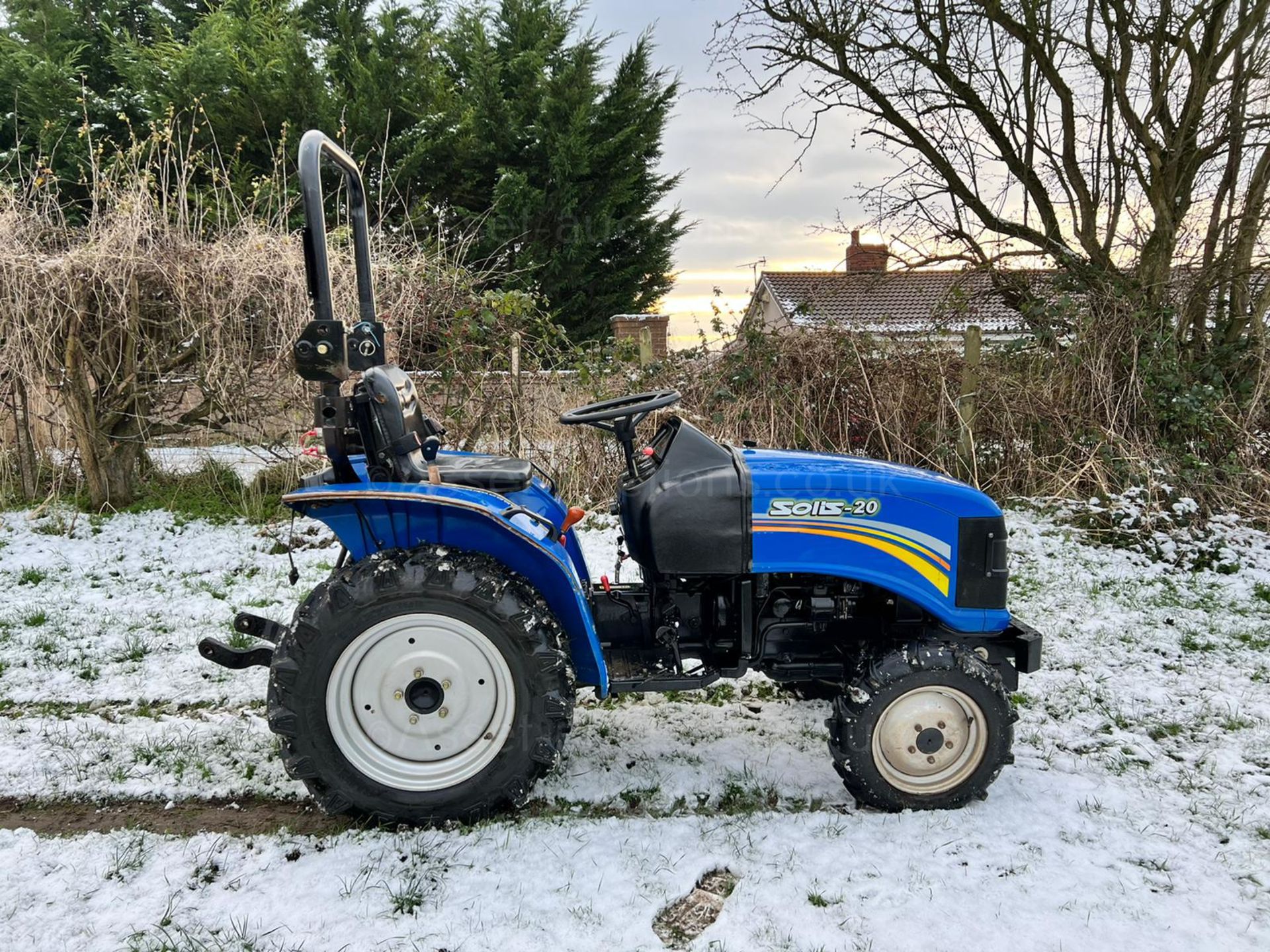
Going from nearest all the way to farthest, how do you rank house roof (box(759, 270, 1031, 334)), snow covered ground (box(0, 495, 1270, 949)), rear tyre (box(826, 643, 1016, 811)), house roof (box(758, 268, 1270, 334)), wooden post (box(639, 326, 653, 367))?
snow covered ground (box(0, 495, 1270, 949)) < rear tyre (box(826, 643, 1016, 811)) < house roof (box(758, 268, 1270, 334)) < house roof (box(759, 270, 1031, 334)) < wooden post (box(639, 326, 653, 367))

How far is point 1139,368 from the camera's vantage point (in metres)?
6.70

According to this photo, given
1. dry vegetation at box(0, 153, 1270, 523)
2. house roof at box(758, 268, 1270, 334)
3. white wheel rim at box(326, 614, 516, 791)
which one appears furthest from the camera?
house roof at box(758, 268, 1270, 334)

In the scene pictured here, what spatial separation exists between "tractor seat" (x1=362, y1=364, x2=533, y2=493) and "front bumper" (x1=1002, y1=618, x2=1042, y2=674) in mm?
1689

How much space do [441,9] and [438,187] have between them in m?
4.31

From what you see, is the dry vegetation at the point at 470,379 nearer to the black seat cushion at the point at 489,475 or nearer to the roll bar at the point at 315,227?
the black seat cushion at the point at 489,475

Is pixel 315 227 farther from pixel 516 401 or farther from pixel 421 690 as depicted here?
pixel 516 401

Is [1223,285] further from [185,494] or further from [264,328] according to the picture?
[185,494]

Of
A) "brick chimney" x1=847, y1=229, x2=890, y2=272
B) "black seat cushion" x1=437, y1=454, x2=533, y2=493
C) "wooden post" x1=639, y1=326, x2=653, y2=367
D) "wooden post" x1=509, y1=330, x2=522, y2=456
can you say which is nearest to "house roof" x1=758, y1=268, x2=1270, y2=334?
"brick chimney" x1=847, y1=229, x2=890, y2=272

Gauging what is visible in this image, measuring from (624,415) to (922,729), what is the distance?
1319 mm

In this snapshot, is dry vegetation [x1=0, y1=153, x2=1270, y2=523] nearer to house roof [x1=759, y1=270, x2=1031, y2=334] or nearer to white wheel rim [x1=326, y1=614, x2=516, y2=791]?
house roof [x1=759, y1=270, x2=1031, y2=334]

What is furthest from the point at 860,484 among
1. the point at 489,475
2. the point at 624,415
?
the point at 489,475

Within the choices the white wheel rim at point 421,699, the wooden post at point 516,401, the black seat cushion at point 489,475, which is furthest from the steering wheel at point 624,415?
the wooden post at point 516,401

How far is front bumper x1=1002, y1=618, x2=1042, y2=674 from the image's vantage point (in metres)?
2.81

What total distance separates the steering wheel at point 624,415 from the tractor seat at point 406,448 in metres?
0.26
